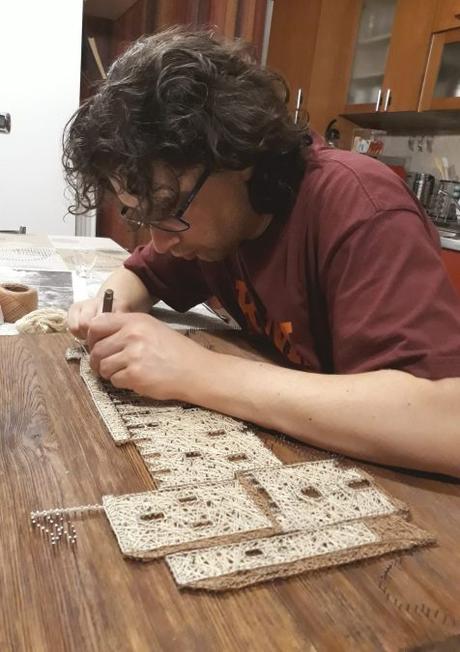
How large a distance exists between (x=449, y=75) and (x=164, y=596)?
9.32 ft

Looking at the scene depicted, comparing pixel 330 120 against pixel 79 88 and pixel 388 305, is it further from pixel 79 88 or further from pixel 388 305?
pixel 388 305

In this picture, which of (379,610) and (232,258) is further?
(232,258)

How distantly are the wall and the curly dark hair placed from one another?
2275 mm

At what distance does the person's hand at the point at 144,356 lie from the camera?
67 centimetres

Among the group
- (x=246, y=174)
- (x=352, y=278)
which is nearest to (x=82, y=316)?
(x=246, y=174)

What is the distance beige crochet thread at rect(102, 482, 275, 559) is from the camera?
0.42 m

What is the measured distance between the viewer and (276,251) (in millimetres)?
812

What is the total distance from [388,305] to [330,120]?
286 cm

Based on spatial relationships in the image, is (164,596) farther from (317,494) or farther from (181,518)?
(317,494)

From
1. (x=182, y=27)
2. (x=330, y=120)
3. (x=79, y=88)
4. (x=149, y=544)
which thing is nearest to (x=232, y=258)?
(x=182, y=27)

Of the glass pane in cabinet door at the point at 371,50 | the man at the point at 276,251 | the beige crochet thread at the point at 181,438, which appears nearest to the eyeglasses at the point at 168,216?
the man at the point at 276,251

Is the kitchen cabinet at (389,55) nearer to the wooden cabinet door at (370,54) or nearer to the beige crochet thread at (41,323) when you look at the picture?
the wooden cabinet door at (370,54)


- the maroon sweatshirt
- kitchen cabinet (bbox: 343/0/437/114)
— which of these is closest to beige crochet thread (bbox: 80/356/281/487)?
the maroon sweatshirt

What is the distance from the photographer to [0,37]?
2.62 m
